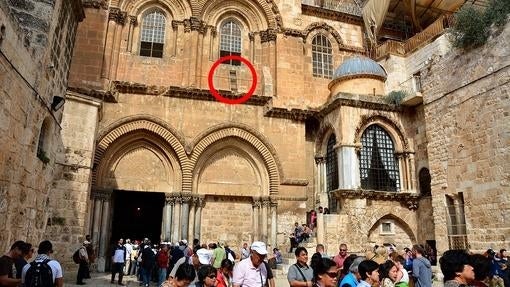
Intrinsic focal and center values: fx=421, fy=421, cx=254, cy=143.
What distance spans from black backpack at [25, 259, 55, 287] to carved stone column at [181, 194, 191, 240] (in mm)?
11827

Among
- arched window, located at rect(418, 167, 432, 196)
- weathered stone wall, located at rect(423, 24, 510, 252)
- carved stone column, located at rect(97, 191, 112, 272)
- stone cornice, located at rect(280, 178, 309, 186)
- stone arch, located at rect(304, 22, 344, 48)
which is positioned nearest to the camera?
weathered stone wall, located at rect(423, 24, 510, 252)

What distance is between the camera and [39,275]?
195 inches

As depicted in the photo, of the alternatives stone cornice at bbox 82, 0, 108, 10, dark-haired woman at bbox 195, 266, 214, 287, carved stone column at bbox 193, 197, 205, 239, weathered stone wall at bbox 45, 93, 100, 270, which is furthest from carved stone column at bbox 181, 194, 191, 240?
dark-haired woman at bbox 195, 266, 214, 287

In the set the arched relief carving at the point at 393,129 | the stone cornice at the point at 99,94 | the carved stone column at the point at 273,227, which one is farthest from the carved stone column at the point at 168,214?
the arched relief carving at the point at 393,129

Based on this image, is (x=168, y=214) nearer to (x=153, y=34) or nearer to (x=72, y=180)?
(x=72, y=180)

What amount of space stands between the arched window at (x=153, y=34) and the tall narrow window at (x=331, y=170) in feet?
28.5

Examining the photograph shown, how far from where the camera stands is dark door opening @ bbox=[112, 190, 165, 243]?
2197 centimetres

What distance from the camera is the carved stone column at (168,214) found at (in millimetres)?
16922

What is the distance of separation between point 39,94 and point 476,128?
41.9 ft

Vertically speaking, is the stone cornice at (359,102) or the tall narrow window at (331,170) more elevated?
the stone cornice at (359,102)

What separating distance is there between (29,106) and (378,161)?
45.6 ft

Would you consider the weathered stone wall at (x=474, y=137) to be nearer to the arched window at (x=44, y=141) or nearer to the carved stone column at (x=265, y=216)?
the carved stone column at (x=265, y=216)

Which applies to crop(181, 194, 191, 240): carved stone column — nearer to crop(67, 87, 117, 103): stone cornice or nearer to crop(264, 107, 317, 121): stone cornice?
crop(67, 87, 117, 103): stone cornice

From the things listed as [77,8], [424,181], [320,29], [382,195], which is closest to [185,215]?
[382,195]
